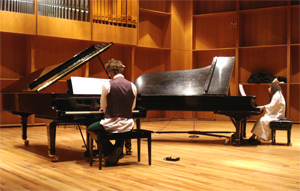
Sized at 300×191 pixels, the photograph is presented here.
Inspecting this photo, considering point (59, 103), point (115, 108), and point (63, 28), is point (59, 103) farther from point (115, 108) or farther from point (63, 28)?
point (63, 28)

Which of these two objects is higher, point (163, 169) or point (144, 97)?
point (144, 97)

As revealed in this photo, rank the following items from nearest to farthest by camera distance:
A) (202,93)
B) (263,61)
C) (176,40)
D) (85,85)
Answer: (85,85)
(202,93)
(263,61)
(176,40)

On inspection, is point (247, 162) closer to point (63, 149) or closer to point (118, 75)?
point (118, 75)

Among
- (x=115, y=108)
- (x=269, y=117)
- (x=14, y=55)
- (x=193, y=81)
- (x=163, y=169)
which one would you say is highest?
(x=14, y=55)

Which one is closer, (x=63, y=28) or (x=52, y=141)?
(x=52, y=141)

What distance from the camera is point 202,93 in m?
5.63

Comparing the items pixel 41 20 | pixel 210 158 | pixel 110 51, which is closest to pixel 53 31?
pixel 41 20

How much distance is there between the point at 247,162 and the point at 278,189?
1.21 m

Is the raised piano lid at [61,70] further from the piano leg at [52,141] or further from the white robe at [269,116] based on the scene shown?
the white robe at [269,116]

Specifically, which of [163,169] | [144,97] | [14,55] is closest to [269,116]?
[144,97]

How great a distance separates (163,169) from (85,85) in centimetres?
145

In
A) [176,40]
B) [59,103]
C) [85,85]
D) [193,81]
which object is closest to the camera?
[59,103]

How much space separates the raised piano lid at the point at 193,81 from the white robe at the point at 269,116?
817 millimetres

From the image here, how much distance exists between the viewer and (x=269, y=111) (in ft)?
18.7
